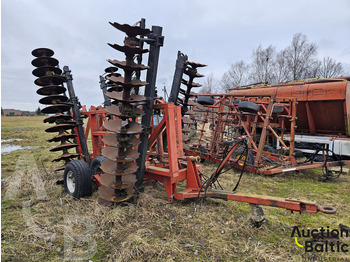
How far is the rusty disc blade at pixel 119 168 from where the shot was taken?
4.02m

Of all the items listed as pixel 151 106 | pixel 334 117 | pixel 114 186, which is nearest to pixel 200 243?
pixel 114 186

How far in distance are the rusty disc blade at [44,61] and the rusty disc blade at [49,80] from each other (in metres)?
0.33

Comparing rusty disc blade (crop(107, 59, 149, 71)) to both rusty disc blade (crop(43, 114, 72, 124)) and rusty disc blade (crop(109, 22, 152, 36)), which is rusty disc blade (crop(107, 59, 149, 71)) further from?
rusty disc blade (crop(43, 114, 72, 124))

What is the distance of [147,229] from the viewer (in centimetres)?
346

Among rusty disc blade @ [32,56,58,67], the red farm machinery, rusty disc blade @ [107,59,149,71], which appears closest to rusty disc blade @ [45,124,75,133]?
the red farm machinery

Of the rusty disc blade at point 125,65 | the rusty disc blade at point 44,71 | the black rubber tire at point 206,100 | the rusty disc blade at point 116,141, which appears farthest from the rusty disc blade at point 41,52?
the black rubber tire at point 206,100

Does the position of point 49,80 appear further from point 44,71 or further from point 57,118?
point 57,118

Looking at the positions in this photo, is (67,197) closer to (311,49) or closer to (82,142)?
(82,142)

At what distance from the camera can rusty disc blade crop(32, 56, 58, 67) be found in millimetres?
5356

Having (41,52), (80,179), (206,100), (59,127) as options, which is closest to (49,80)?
(41,52)

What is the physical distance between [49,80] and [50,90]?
23cm

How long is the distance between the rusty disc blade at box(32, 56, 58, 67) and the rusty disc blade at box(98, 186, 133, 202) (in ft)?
11.1

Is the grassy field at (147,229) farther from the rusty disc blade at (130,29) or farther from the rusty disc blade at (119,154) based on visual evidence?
the rusty disc blade at (130,29)

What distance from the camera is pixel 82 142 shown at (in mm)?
5965
